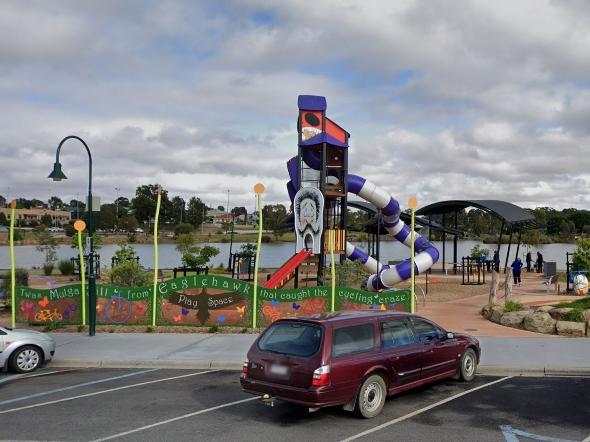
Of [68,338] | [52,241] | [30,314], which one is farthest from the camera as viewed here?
[52,241]

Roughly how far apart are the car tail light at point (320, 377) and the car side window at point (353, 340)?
0.32m

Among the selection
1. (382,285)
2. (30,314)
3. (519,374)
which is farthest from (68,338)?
(382,285)

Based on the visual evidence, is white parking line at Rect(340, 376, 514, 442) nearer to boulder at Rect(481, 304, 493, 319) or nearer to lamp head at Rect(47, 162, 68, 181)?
boulder at Rect(481, 304, 493, 319)

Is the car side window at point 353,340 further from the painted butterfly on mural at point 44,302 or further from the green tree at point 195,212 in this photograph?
the green tree at point 195,212

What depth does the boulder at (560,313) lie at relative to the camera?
1641 cm

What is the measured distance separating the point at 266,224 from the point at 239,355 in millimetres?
93878

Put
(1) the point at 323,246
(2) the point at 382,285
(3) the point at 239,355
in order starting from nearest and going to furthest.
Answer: (3) the point at 239,355 → (1) the point at 323,246 → (2) the point at 382,285

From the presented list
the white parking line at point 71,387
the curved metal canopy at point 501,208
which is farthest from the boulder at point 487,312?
the curved metal canopy at point 501,208

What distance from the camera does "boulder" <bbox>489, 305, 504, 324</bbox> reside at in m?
17.8

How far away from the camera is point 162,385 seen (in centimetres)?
1102

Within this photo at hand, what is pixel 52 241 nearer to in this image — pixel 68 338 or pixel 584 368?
pixel 68 338

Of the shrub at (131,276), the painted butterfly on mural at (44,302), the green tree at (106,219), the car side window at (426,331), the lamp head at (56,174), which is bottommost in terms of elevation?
the painted butterfly on mural at (44,302)

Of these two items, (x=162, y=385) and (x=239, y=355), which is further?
(x=239, y=355)

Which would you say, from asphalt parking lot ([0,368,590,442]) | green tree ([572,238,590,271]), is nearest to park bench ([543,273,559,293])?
green tree ([572,238,590,271])
